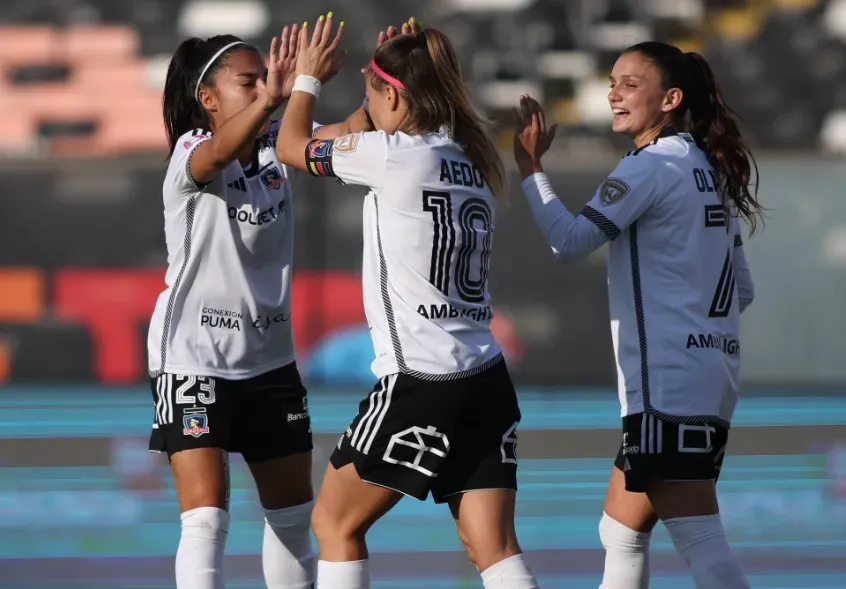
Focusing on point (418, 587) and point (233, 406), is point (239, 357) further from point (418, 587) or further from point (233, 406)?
point (418, 587)

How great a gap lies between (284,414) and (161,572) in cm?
121

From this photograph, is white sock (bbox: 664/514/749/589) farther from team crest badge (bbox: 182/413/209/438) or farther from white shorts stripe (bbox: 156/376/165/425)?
Result: white shorts stripe (bbox: 156/376/165/425)

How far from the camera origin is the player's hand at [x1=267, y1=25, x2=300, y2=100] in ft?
A: 10.8

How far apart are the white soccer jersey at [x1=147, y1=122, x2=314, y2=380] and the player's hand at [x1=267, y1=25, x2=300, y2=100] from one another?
34 centimetres

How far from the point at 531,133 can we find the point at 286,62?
2.33 ft

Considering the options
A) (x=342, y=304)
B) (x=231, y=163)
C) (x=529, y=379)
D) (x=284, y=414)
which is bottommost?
(x=529, y=379)

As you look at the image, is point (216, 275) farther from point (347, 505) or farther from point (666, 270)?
point (666, 270)

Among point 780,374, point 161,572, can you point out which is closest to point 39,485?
point 161,572

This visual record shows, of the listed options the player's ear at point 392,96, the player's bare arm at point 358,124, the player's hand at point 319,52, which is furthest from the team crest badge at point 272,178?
the player's ear at point 392,96

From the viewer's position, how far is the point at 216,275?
11.6 ft

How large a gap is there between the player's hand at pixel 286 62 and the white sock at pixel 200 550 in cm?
116

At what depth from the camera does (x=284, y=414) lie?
3674 mm

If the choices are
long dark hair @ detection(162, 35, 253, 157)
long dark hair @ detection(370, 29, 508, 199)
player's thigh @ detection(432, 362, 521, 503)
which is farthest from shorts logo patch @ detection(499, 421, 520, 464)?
long dark hair @ detection(162, 35, 253, 157)

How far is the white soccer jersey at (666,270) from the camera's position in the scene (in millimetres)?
3283
